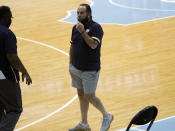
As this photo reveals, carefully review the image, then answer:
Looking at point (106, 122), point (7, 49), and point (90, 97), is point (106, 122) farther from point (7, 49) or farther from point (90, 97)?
point (7, 49)

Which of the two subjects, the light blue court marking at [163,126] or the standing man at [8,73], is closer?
the standing man at [8,73]

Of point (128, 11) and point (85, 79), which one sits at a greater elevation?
point (85, 79)

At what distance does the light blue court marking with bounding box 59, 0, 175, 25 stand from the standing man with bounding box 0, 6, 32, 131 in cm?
901

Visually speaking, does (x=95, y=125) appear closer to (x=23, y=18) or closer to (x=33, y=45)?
(x=33, y=45)

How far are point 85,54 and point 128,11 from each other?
9.98 m

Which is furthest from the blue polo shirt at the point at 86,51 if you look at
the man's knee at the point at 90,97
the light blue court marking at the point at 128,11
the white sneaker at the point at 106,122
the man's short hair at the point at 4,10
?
the light blue court marking at the point at 128,11

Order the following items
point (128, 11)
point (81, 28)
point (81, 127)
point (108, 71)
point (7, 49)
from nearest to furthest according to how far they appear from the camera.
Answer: point (7, 49)
point (81, 28)
point (81, 127)
point (108, 71)
point (128, 11)

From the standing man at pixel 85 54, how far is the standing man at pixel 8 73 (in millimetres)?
→ 1001

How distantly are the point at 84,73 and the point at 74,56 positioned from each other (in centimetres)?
28

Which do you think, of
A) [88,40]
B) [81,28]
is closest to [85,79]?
[88,40]

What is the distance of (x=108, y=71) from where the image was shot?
1132 cm

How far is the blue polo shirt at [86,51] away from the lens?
7.30 meters

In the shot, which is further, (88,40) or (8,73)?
(88,40)

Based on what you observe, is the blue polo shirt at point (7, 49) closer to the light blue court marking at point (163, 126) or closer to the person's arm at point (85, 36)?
the person's arm at point (85, 36)
